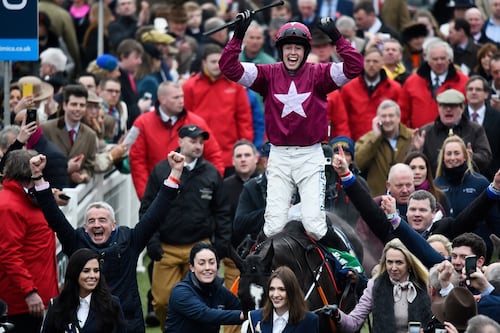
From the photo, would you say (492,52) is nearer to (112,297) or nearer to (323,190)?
(323,190)

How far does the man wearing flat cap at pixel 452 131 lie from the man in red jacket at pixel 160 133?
2191 mm

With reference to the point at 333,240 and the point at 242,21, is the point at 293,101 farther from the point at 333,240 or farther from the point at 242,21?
the point at 333,240

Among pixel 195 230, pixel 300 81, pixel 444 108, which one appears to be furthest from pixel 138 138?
pixel 300 81

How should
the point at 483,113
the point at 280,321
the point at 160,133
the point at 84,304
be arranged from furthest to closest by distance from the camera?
the point at 483,113, the point at 160,133, the point at 84,304, the point at 280,321

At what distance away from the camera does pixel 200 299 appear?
1118 centimetres

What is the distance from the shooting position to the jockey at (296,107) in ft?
37.0

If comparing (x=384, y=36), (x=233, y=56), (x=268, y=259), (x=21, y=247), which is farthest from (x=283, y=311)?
(x=384, y=36)

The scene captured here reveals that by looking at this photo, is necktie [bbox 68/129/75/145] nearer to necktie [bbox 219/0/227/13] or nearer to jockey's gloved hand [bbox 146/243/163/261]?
jockey's gloved hand [bbox 146/243/163/261]

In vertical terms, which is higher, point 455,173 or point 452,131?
point 452,131

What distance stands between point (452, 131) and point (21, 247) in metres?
5.22

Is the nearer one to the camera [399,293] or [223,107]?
[399,293]

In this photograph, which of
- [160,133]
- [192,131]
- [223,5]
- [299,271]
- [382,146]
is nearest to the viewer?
[299,271]

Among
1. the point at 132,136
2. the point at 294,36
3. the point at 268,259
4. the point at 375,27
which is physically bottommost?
the point at 268,259

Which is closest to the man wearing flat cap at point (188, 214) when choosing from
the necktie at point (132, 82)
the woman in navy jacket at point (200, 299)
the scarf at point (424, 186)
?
the scarf at point (424, 186)
